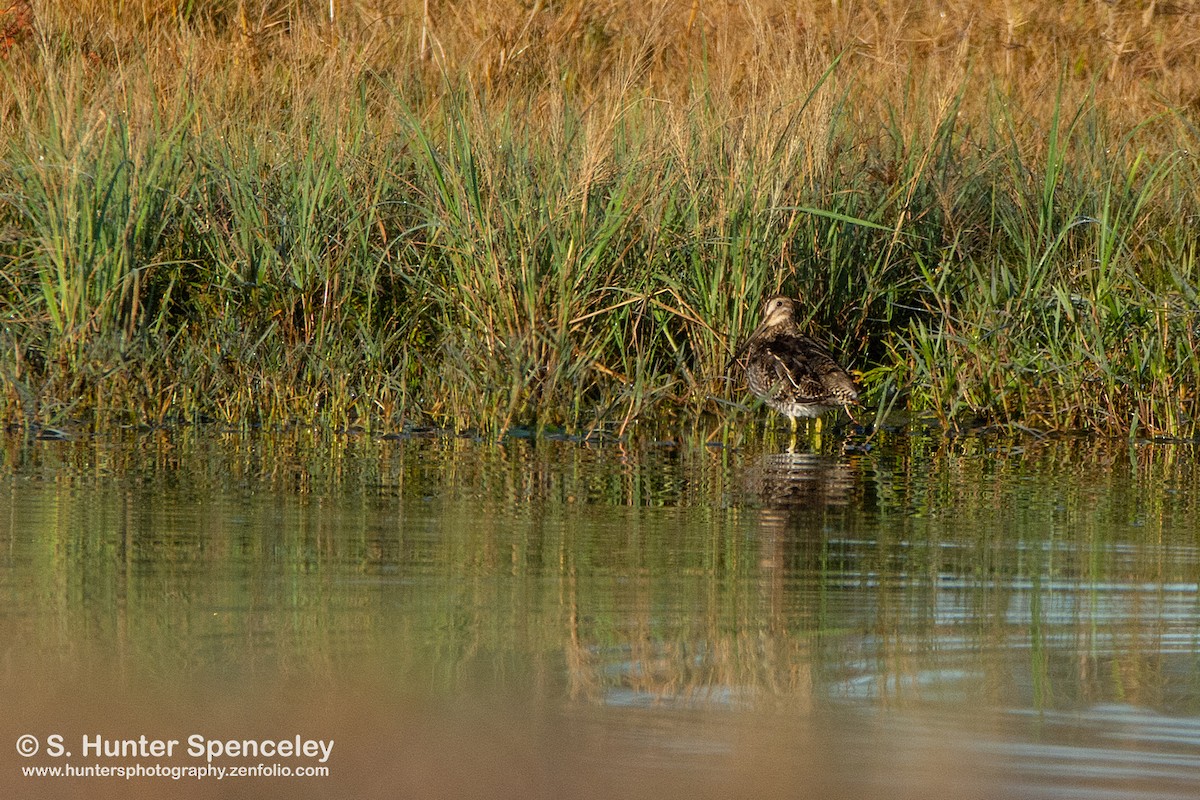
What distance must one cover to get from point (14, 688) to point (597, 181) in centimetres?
442

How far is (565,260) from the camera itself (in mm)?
7465

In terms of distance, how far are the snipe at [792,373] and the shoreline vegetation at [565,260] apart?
0.61 ft

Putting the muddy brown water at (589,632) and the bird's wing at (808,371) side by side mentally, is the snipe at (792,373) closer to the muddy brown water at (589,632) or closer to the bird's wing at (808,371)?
the bird's wing at (808,371)

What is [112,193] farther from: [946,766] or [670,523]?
[946,766]

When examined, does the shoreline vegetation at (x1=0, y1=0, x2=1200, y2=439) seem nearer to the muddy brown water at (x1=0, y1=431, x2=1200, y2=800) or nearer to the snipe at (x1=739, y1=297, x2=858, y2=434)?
the snipe at (x1=739, y1=297, x2=858, y2=434)

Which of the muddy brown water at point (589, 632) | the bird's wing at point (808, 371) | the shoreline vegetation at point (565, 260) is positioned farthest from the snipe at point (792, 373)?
the muddy brown water at point (589, 632)

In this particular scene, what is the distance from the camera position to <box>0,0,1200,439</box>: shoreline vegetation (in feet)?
24.5

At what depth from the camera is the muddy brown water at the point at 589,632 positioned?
316 cm

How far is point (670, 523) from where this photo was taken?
543 centimetres

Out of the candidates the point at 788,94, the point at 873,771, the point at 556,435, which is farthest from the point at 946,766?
the point at 788,94

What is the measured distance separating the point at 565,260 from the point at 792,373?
100cm

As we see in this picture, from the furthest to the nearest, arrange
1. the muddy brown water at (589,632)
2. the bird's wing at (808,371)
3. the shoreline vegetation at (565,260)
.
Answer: the shoreline vegetation at (565,260)
the bird's wing at (808,371)
the muddy brown water at (589,632)

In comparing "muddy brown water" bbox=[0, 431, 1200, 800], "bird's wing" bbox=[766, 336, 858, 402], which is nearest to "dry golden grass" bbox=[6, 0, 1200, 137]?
"bird's wing" bbox=[766, 336, 858, 402]

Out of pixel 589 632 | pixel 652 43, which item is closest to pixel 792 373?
pixel 589 632
